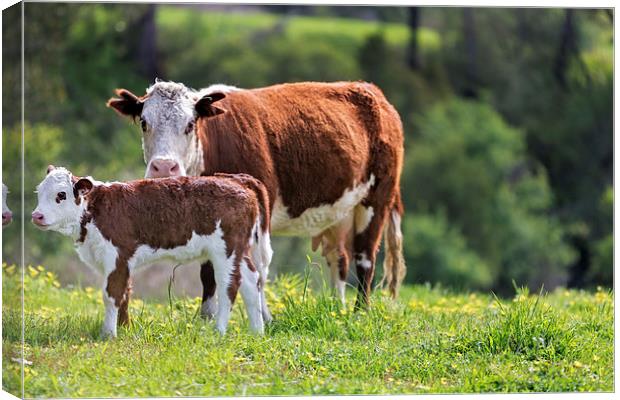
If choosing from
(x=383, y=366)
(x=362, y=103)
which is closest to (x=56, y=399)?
(x=383, y=366)

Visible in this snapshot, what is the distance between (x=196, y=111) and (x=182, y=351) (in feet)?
6.23

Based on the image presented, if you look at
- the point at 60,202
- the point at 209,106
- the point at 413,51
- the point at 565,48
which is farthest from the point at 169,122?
the point at 413,51

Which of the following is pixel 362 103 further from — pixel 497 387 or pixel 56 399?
pixel 56 399

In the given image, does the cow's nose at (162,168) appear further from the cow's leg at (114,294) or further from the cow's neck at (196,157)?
the cow's leg at (114,294)

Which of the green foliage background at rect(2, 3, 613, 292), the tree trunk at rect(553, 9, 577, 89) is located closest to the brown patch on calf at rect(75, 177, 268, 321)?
the green foliage background at rect(2, 3, 613, 292)

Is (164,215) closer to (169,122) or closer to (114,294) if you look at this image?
(114,294)

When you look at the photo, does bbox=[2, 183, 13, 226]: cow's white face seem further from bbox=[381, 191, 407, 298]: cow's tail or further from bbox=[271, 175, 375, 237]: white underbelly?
bbox=[381, 191, 407, 298]: cow's tail

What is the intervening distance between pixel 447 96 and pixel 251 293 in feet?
121

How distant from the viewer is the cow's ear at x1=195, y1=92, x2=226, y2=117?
10.1m

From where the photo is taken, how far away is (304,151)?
1109cm

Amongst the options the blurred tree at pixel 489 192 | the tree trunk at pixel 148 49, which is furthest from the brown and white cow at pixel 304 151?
the tree trunk at pixel 148 49

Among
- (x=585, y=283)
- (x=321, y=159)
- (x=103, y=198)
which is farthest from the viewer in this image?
(x=585, y=283)

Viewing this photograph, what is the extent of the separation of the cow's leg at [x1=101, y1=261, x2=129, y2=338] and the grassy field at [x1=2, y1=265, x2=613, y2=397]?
10 cm

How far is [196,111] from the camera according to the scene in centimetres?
1012
